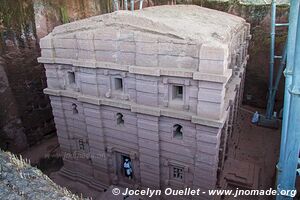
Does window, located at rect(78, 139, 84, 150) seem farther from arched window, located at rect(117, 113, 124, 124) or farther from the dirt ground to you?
arched window, located at rect(117, 113, 124, 124)

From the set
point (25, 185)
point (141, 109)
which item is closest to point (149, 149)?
point (141, 109)

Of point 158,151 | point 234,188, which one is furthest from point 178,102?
point 234,188

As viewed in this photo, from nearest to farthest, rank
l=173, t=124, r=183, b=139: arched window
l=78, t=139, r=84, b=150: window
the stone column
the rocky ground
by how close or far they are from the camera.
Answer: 1. the rocky ground
2. l=173, t=124, r=183, b=139: arched window
3. the stone column
4. l=78, t=139, r=84, b=150: window

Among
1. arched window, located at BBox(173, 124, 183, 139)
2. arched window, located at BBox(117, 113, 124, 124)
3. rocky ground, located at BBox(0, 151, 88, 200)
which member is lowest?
arched window, located at BBox(173, 124, 183, 139)

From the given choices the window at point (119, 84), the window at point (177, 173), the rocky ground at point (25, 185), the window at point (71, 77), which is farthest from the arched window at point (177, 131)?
the rocky ground at point (25, 185)

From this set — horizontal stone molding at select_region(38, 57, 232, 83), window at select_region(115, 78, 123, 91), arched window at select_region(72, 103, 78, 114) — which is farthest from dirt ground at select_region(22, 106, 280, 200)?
horizontal stone molding at select_region(38, 57, 232, 83)

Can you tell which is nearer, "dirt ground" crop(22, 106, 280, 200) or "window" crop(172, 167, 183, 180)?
"window" crop(172, 167, 183, 180)

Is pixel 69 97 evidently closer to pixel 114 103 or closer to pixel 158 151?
pixel 114 103
